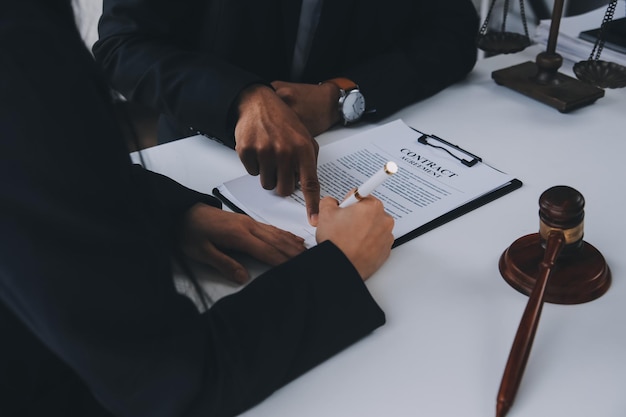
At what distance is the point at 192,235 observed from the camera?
82 cm

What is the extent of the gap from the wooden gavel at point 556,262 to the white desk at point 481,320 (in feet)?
0.05

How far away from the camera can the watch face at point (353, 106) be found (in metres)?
1.16

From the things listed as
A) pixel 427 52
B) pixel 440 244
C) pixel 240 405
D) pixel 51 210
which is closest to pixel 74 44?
pixel 51 210

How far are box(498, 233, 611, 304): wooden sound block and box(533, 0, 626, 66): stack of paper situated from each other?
76 cm

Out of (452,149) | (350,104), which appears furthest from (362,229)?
(350,104)

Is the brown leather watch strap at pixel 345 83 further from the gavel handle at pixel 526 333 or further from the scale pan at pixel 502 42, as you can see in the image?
the gavel handle at pixel 526 333

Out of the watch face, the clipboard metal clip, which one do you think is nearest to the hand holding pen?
the clipboard metal clip

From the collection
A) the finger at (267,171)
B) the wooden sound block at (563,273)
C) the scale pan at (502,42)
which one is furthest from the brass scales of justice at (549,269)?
the scale pan at (502,42)

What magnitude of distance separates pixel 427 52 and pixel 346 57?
0.60 feet

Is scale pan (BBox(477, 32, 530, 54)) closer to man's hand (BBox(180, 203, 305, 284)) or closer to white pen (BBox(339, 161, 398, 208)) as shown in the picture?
white pen (BBox(339, 161, 398, 208))

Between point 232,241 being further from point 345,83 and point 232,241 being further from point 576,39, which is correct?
point 576,39

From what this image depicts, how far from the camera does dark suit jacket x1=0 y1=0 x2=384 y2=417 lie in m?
0.48

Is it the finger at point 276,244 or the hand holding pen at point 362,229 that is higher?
the hand holding pen at point 362,229

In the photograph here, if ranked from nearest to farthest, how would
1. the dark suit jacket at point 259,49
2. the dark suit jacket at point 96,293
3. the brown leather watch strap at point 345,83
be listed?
the dark suit jacket at point 96,293
the dark suit jacket at point 259,49
the brown leather watch strap at point 345,83
